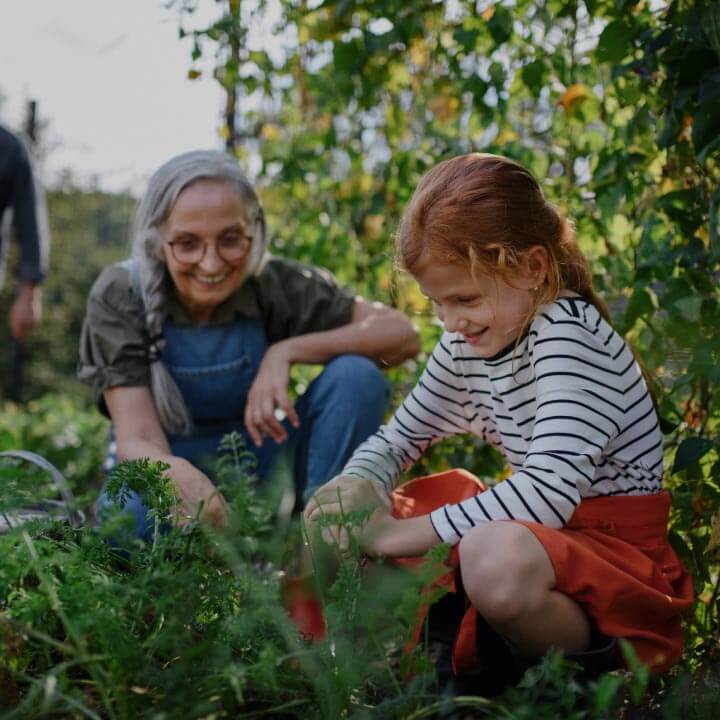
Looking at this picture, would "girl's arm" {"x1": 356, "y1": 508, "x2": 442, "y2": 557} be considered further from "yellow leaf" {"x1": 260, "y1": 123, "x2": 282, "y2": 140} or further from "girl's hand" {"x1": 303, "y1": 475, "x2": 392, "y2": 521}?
"yellow leaf" {"x1": 260, "y1": 123, "x2": 282, "y2": 140}

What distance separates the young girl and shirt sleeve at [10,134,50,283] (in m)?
2.81

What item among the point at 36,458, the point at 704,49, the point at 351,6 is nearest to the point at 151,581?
the point at 36,458

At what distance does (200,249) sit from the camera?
2301 mm

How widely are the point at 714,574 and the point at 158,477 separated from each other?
4.59ft

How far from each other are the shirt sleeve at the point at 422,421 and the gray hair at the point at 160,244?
2.18ft

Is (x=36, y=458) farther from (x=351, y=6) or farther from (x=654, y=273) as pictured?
(x=351, y=6)

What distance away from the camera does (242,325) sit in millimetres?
2568

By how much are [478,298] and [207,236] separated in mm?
888

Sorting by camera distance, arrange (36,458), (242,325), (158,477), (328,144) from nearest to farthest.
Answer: (158,477)
(36,458)
(242,325)
(328,144)

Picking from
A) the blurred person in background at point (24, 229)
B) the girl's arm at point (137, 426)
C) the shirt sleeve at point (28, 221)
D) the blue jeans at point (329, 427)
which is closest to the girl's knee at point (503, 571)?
the girl's arm at point (137, 426)

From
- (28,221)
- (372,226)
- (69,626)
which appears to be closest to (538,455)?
(69,626)

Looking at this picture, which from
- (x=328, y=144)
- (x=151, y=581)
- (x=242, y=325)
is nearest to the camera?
(x=151, y=581)

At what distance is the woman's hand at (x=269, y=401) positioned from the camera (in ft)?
7.61

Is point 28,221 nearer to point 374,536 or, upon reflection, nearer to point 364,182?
point 364,182
